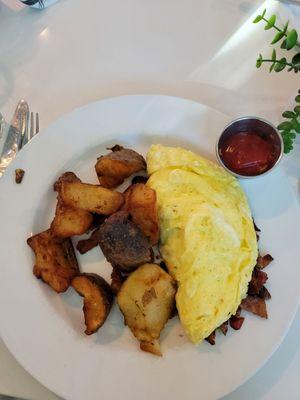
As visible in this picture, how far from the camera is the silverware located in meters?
1.65

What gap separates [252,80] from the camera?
68.0 inches

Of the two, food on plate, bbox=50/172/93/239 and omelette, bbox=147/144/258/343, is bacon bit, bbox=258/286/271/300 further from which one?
food on plate, bbox=50/172/93/239

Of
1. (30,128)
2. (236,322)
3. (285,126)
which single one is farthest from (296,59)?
(30,128)

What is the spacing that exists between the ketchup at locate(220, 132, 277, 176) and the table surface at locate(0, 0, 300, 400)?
25 cm

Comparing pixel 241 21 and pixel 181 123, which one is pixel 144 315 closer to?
pixel 181 123

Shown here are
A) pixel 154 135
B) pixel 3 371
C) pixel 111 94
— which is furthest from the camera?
pixel 111 94

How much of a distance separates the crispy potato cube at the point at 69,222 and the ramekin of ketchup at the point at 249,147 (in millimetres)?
492

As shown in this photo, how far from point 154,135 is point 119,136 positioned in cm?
13

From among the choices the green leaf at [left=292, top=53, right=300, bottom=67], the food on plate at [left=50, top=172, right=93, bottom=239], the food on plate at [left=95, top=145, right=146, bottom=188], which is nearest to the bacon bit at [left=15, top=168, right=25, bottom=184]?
the food on plate at [left=50, top=172, right=93, bottom=239]

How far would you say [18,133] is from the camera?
1.68 m

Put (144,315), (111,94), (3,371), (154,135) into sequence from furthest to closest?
(111,94) → (154,135) → (3,371) → (144,315)

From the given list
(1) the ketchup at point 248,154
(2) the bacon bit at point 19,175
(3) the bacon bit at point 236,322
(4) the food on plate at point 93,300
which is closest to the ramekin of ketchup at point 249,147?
(1) the ketchup at point 248,154

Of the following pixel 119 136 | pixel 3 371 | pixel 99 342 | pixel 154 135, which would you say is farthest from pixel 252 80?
pixel 3 371

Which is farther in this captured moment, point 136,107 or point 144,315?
point 136,107
